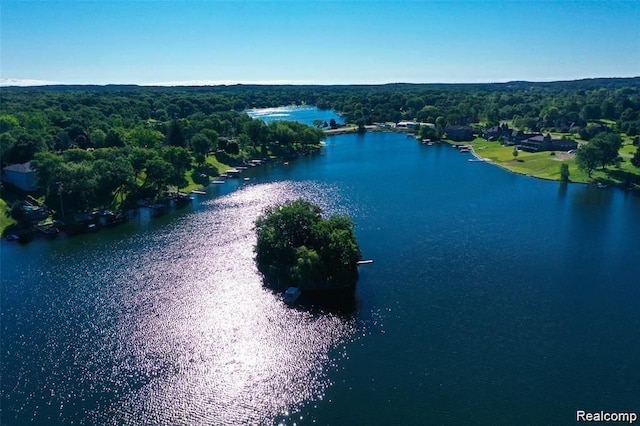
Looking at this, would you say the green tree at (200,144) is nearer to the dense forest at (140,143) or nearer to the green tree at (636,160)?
the dense forest at (140,143)

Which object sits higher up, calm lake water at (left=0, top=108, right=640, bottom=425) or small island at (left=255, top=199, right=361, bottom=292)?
small island at (left=255, top=199, right=361, bottom=292)

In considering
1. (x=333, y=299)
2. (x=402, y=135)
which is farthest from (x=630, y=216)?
(x=402, y=135)

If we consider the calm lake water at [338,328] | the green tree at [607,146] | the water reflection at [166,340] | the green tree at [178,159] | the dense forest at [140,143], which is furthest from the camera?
the green tree at [607,146]

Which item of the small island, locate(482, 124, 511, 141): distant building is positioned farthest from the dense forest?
the small island

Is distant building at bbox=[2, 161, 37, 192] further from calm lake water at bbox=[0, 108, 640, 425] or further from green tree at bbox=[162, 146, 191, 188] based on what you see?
green tree at bbox=[162, 146, 191, 188]

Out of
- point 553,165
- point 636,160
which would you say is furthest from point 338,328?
point 636,160

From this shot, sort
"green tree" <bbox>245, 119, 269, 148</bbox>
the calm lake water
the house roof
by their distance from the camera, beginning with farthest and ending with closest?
"green tree" <bbox>245, 119, 269, 148</bbox> → the house roof → the calm lake water

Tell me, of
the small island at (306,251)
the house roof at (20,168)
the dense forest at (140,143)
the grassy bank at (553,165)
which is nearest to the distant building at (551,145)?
the grassy bank at (553,165)
